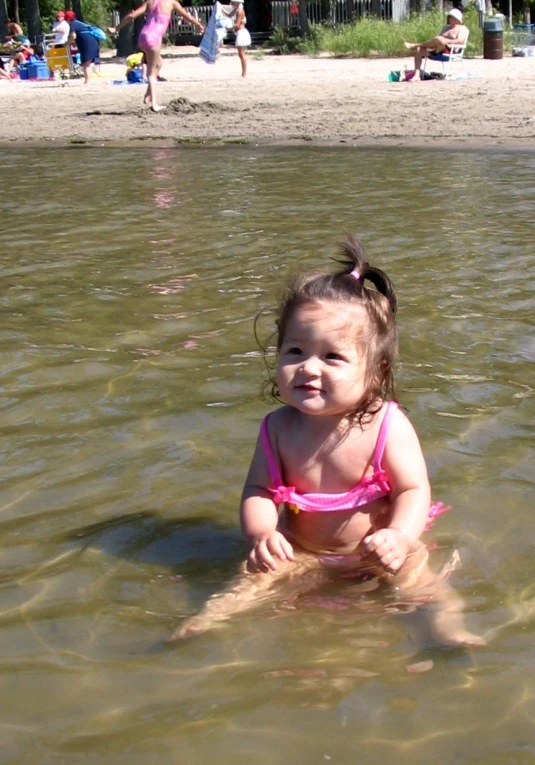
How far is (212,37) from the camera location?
2211 centimetres

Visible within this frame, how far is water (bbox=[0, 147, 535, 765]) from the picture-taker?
2.65 m

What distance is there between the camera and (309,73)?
79.1 ft

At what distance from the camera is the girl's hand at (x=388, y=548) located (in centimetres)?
310

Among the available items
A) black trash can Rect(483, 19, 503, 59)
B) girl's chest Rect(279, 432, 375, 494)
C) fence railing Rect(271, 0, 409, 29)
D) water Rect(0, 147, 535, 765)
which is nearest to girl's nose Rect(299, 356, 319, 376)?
girl's chest Rect(279, 432, 375, 494)

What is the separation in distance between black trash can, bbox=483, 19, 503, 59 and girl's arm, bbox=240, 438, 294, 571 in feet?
75.5

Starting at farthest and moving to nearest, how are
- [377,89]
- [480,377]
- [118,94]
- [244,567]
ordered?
[118,94], [377,89], [480,377], [244,567]

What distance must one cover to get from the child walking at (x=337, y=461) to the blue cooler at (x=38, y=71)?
25.4 m

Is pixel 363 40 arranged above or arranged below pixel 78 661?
above

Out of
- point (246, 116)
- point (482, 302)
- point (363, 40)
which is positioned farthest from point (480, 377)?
point (363, 40)

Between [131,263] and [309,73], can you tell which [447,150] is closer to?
[131,263]

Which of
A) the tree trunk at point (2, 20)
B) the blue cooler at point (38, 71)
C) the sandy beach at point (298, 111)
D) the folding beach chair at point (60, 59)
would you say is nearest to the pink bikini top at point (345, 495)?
the sandy beach at point (298, 111)

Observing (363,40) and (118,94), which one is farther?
(363,40)

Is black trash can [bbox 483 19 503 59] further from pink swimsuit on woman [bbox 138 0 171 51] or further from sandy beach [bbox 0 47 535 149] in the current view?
pink swimsuit on woman [bbox 138 0 171 51]

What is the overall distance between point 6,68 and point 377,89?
575 inches
